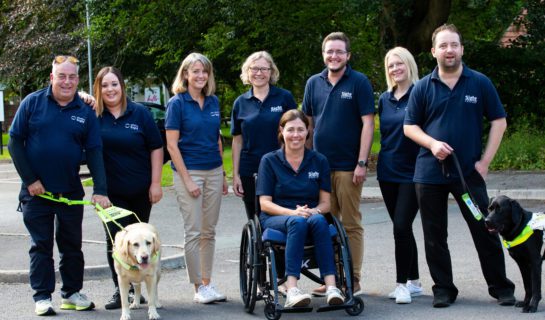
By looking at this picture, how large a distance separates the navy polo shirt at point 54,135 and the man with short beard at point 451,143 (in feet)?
8.49

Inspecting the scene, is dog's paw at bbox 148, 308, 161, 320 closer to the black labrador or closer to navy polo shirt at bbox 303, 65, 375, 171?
navy polo shirt at bbox 303, 65, 375, 171

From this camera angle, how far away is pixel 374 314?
713 centimetres

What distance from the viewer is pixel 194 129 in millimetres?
7758

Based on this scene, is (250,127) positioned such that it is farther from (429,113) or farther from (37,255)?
(37,255)

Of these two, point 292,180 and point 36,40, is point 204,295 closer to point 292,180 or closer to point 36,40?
point 292,180

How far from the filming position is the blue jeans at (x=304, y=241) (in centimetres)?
A: 692

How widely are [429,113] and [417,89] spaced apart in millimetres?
215

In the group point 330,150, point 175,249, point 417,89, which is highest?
point 417,89

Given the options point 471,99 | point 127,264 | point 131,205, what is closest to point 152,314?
point 127,264

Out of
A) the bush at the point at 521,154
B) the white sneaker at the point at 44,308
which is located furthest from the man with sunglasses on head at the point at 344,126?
the bush at the point at 521,154

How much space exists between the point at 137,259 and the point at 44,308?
3.40ft

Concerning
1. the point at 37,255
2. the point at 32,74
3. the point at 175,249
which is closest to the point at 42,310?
the point at 37,255

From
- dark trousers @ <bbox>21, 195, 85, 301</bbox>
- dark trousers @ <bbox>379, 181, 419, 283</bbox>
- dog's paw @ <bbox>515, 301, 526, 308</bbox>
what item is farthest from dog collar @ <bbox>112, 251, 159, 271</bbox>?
dog's paw @ <bbox>515, 301, 526, 308</bbox>

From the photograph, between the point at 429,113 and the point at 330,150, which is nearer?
the point at 429,113
